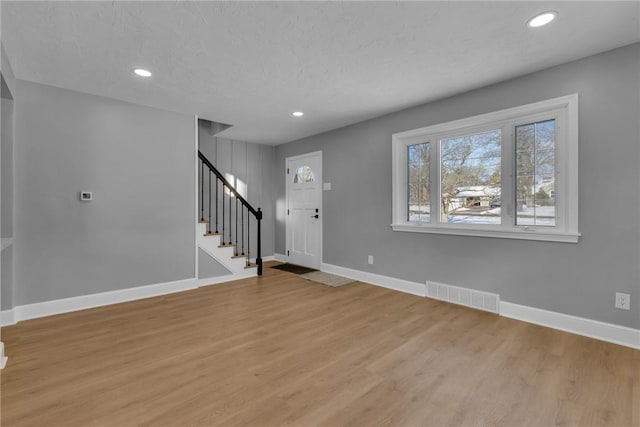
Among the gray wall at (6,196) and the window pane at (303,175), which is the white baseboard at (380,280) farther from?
the gray wall at (6,196)

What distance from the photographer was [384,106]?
3793 mm

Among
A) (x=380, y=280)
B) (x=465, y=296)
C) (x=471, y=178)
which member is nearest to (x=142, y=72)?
(x=471, y=178)

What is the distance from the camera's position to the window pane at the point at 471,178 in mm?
3152

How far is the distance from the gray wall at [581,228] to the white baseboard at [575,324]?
2.2 inches

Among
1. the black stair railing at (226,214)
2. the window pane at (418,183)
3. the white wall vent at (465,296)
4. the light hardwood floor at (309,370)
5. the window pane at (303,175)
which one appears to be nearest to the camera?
the light hardwood floor at (309,370)

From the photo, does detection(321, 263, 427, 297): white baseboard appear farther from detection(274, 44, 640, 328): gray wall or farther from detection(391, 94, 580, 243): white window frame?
detection(391, 94, 580, 243): white window frame

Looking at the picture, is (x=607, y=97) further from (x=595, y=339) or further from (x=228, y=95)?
(x=228, y=95)

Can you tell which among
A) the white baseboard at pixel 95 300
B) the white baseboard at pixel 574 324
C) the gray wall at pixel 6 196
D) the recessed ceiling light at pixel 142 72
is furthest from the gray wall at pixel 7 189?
the white baseboard at pixel 574 324

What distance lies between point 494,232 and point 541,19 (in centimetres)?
192

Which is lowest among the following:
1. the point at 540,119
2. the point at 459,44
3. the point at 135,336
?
the point at 135,336

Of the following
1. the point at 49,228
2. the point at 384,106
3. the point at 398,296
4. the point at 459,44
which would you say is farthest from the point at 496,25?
the point at 49,228

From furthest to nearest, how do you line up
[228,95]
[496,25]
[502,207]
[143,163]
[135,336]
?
[143,163]
[228,95]
[502,207]
[135,336]
[496,25]

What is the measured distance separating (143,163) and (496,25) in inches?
157

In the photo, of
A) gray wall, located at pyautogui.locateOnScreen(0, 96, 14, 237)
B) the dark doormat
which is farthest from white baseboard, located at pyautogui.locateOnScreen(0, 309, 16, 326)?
the dark doormat
